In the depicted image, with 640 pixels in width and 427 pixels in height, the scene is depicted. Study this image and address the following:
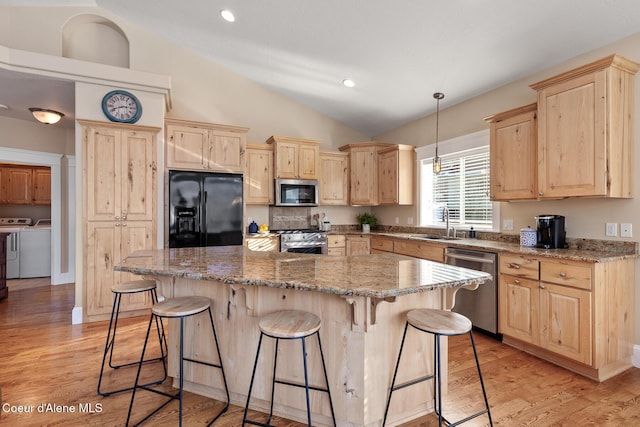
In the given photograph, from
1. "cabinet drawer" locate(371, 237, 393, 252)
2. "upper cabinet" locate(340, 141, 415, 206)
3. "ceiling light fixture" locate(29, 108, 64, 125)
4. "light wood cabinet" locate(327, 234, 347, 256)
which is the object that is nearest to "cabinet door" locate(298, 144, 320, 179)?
"upper cabinet" locate(340, 141, 415, 206)

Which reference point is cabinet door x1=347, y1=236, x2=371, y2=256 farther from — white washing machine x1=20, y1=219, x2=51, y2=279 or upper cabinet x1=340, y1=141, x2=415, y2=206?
white washing machine x1=20, y1=219, x2=51, y2=279

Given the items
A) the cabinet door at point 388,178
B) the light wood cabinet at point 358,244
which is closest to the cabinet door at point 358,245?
the light wood cabinet at point 358,244

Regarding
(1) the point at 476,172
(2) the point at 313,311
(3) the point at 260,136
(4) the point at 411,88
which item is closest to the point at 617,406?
(2) the point at 313,311

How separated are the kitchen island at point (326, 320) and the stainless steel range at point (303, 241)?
97.3 inches

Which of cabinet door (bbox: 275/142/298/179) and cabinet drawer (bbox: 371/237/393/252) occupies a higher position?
cabinet door (bbox: 275/142/298/179)

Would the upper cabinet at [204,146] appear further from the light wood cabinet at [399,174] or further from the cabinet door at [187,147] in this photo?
the light wood cabinet at [399,174]

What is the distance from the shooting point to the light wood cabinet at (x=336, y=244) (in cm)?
495

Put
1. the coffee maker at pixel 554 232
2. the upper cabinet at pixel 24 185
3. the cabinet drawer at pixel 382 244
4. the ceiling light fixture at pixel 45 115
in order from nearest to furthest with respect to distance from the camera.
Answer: the coffee maker at pixel 554 232 → the ceiling light fixture at pixel 45 115 → the cabinet drawer at pixel 382 244 → the upper cabinet at pixel 24 185

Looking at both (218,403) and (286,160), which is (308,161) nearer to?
(286,160)

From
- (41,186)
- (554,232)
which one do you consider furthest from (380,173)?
(41,186)

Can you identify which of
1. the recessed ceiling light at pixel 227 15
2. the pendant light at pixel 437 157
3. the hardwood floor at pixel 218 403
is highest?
the recessed ceiling light at pixel 227 15

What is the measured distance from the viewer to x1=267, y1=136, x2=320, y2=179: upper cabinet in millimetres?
4750

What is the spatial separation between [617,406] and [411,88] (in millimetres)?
3543

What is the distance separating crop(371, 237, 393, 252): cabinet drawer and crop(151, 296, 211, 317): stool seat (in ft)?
9.99
